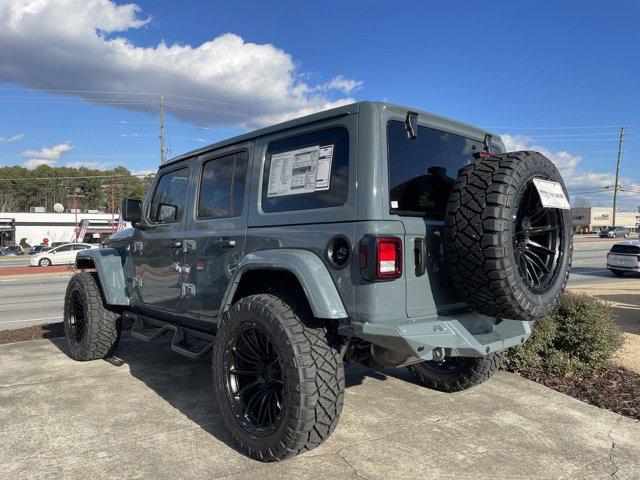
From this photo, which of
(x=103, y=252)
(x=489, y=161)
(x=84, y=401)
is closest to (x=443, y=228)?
(x=489, y=161)

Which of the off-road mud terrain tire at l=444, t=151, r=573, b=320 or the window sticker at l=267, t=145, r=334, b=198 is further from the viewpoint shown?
the window sticker at l=267, t=145, r=334, b=198

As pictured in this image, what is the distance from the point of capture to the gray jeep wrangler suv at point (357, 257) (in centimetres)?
267

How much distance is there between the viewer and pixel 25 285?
16734 mm

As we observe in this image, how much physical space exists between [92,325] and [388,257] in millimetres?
3726

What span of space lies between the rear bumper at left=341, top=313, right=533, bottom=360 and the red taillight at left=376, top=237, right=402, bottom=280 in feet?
0.95

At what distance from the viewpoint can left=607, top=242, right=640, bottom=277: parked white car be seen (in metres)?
17.7

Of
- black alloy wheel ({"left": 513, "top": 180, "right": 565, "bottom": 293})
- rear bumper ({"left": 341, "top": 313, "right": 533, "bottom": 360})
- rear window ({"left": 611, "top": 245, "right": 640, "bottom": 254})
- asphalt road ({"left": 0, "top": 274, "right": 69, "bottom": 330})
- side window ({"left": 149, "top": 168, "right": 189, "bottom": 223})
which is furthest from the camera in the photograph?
rear window ({"left": 611, "top": 245, "right": 640, "bottom": 254})

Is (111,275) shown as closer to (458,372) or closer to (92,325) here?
(92,325)

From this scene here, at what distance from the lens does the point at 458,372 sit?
13.2 feet

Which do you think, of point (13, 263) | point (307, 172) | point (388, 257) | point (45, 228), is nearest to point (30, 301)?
point (307, 172)

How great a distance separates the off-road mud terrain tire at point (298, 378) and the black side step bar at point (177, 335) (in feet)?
3.20

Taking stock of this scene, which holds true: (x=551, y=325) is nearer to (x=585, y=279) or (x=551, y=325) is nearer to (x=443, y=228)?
(x=443, y=228)

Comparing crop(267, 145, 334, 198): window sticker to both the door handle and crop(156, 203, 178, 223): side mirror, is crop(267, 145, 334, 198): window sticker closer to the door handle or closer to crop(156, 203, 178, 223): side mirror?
the door handle

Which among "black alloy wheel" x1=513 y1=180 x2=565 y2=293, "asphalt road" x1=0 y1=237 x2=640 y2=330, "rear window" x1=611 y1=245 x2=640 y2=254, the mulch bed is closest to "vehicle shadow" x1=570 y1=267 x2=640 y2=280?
"asphalt road" x1=0 y1=237 x2=640 y2=330
